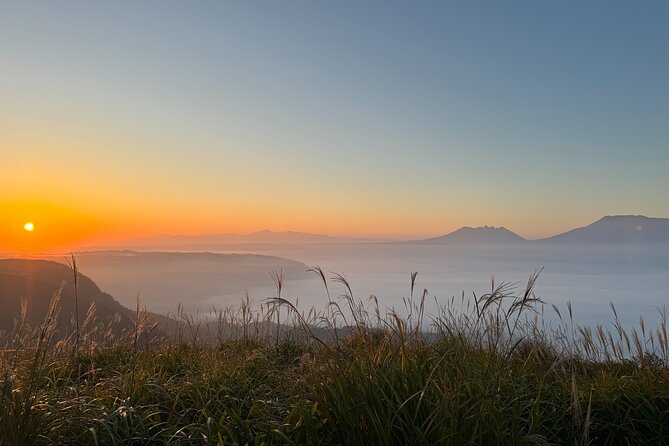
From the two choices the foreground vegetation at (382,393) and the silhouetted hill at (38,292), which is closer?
the foreground vegetation at (382,393)

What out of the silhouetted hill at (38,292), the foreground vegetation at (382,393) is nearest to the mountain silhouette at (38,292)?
the silhouetted hill at (38,292)

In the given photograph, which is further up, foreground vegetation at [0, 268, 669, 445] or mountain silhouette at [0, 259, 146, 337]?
foreground vegetation at [0, 268, 669, 445]

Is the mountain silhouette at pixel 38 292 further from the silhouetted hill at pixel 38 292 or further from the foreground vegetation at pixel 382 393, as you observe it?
the foreground vegetation at pixel 382 393

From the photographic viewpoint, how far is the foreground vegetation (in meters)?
3.17

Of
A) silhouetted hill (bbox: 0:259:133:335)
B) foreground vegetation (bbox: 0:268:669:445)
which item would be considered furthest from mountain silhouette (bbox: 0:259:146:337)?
foreground vegetation (bbox: 0:268:669:445)

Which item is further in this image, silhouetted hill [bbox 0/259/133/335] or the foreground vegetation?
silhouetted hill [bbox 0/259/133/335]

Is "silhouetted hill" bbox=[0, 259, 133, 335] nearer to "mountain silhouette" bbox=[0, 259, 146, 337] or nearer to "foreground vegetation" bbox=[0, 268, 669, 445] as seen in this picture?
"mountain silhouette" bbox=[0, 259, 146, 337]

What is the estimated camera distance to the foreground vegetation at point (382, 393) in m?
3.17

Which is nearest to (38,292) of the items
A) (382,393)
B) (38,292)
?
(38,292)

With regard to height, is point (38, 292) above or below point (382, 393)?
below

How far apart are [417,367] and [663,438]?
8.18ft

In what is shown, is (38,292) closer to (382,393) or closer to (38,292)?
(38,292)

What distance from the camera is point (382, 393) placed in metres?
3.30

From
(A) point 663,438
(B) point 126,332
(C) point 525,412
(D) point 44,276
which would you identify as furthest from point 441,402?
(D) point 44,276
